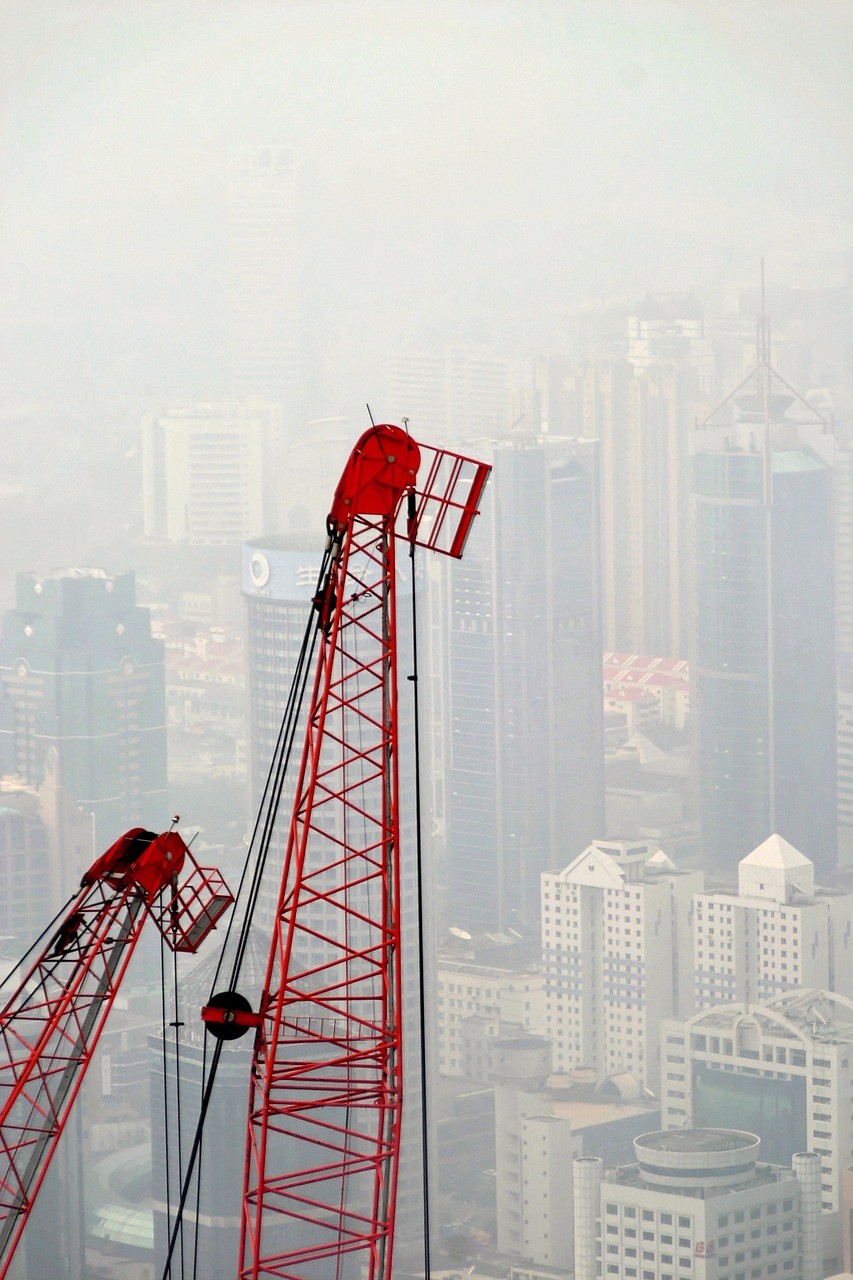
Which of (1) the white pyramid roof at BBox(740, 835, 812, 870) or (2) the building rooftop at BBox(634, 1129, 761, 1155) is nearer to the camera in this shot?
(2) the building rooftop at BBox(634, 1129, 761, 1155)

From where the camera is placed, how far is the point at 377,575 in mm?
63094

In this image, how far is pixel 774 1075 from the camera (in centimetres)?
5506

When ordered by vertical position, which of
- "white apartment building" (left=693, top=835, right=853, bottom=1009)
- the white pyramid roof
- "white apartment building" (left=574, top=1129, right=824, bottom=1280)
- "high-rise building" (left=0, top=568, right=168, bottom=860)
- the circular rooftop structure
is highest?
"high-rise building" (left=0, top=568, right=168, bottom=860)

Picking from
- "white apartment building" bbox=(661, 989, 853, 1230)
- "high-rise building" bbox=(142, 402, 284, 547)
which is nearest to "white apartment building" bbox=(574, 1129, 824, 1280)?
"white apartment building" bbox=(661, 989, 853, 1230)

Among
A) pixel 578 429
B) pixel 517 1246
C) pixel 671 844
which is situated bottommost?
pixel 517 1246

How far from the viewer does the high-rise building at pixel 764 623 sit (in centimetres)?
6581

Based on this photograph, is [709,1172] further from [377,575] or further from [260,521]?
[260,521]

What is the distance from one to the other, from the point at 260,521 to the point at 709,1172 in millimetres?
26092

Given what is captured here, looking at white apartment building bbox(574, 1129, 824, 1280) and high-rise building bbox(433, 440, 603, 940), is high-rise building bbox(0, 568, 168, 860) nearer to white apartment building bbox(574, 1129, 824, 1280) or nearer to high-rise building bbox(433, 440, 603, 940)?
high-rise building bbox(433, 440, 603, 940)

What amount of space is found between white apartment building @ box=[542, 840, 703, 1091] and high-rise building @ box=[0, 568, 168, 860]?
12.8 meters

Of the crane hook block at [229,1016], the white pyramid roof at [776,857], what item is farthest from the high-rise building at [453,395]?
the crane hook block at [229,1016]

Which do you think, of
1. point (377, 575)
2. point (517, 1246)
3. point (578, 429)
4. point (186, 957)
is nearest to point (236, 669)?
point (377, 575)

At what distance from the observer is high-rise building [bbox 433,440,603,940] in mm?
65562

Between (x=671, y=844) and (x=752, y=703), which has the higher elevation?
(x=752, y=703)
